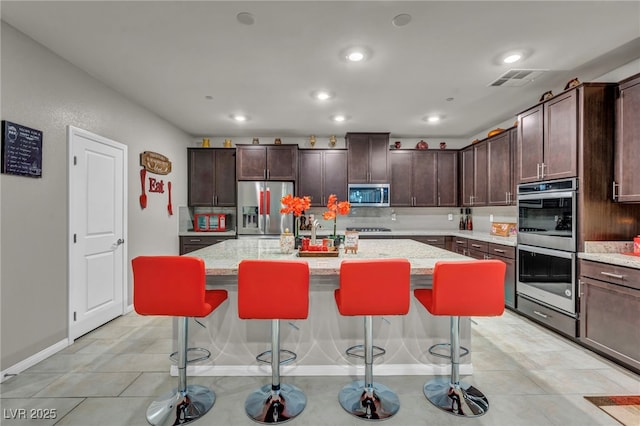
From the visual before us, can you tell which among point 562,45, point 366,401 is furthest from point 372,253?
point 562,45

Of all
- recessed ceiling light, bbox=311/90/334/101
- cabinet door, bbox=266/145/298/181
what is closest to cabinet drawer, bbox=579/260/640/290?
recessed ceiling light, bbox=311/90/334/101

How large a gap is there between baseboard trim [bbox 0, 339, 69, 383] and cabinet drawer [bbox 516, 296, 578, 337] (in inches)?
184

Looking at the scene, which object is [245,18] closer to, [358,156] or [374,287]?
[374,287]

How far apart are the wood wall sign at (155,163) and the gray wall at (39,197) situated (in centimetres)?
65

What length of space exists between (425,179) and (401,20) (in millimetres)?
3578

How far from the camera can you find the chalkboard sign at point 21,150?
217 centimetres

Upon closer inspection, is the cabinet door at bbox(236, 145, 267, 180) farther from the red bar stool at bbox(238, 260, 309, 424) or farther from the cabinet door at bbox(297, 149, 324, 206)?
the red bar stool at bbox(238, 260, 309, 424)

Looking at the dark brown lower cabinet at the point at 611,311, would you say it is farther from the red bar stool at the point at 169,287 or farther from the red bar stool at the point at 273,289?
the red bar stool at the point at 169,287

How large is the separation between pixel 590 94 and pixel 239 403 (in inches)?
151

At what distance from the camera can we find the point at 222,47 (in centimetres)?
247

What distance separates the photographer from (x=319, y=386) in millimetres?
2119

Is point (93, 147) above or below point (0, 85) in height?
below

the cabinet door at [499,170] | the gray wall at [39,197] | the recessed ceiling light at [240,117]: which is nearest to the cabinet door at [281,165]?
the recessed ceiling light at [240,117]

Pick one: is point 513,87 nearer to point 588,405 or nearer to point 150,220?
point 588,405
